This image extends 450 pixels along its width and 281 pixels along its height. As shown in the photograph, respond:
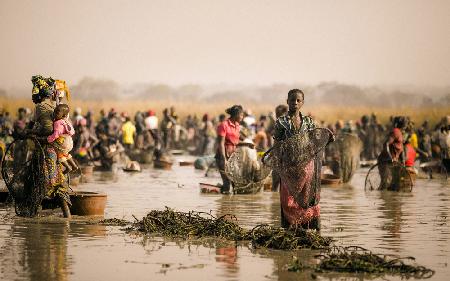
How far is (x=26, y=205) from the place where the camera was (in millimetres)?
14773

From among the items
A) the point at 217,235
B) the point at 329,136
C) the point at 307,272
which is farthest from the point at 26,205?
the point at 307,272

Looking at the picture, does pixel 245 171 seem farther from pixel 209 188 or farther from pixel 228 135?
pixel 209 188

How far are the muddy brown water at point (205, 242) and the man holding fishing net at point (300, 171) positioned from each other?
0.56 m

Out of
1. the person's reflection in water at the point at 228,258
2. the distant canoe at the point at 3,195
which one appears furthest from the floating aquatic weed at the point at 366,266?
the distant canoe at the point at 3,195

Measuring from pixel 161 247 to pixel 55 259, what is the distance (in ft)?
4.76

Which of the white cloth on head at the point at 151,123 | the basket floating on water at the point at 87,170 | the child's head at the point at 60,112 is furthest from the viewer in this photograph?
the white cloth on head at the point at 151,123

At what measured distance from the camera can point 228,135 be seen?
65.9ft

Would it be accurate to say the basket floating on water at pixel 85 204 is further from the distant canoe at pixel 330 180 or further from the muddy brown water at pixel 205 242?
the distant canoe at pixel 330 180

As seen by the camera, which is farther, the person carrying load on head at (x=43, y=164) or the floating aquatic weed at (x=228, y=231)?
the person carrying load on head at (x=43, y=164)

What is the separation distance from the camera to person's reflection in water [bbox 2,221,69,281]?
1035 cm

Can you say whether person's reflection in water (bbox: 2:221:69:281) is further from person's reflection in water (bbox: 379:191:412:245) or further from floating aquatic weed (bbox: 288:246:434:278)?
person's reflection in water (bbox: 379:191:412:245)

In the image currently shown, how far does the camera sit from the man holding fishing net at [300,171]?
12.9 metres

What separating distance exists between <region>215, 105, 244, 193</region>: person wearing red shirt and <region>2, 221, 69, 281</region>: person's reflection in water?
589 cm

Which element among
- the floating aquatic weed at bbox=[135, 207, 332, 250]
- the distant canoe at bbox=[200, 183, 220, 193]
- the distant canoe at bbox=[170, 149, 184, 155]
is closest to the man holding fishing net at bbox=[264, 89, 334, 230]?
the floating aquatic weed at bbox=[135, 207, 332, 250]
